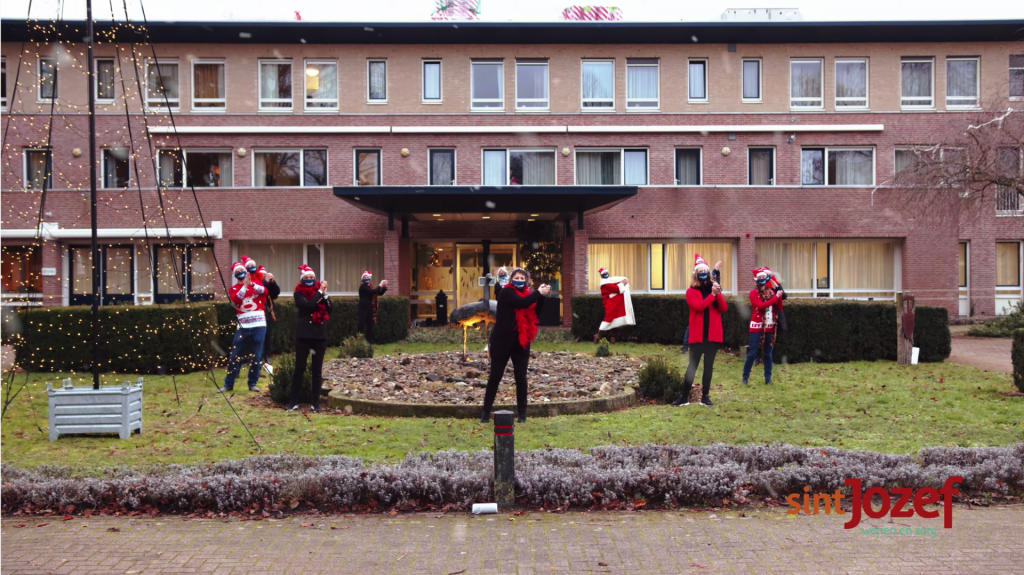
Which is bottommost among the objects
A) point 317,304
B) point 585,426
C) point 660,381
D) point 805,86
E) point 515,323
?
point 585,426

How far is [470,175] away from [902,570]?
24.6 meters

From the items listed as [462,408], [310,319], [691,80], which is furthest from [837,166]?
[310,319]

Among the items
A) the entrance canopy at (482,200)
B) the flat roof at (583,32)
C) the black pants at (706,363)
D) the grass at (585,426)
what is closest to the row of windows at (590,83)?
the flat roof at (583,32)

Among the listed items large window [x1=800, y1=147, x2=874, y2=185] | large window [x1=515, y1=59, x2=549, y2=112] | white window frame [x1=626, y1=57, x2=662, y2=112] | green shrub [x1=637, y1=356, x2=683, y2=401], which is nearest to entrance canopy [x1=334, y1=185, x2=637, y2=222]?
large window [x1=515, y1=59, x2=549, y2=112]

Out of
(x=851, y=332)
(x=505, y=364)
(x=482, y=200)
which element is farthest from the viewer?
(x=482, y=200)

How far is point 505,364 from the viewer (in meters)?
9.17

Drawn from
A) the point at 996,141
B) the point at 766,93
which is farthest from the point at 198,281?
the point at 996,141

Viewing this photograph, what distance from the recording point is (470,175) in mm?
28734

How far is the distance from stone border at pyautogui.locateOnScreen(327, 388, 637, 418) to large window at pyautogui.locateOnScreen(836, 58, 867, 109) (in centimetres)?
2266

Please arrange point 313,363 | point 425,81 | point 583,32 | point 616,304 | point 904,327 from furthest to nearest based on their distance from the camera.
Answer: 1. point 425,81
2. point 583,32
3. point 616,304
4. point 904,327
5. point 313,363

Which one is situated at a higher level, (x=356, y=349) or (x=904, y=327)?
(x=904, y=327)

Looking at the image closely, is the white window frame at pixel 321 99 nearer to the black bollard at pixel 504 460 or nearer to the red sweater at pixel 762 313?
the red sweater at pixel 762 313

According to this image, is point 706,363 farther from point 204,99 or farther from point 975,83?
point 975,83

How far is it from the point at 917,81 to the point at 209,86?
82.2 ft
